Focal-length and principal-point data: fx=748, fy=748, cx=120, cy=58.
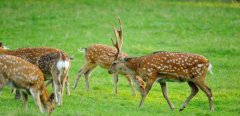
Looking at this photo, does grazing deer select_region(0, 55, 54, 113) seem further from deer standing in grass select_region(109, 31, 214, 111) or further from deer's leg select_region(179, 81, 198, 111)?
deer's leg select_region(179, 81, 198, 111)

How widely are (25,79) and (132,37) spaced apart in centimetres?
1324

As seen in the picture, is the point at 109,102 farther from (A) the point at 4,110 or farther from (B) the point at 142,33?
(B) the point at 142,33

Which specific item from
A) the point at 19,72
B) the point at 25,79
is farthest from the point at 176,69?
the point at 19,72

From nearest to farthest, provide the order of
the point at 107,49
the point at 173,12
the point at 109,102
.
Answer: the point at 109,102
the point at 107,49
the point at 173,12

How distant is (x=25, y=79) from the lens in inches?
535

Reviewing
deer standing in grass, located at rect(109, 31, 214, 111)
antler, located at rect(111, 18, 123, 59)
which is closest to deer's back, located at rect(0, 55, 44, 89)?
deer standing in grass, located at rect(109, 31, 214, 111)

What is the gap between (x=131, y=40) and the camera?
26.0 metres

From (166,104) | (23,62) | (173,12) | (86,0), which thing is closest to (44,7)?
(86,0)

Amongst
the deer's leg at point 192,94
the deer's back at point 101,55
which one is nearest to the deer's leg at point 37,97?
the deer's leg at point 192,94

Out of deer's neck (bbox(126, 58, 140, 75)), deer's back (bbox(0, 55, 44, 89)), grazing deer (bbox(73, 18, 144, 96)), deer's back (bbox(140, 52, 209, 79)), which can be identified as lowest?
grazing deer (bbox(73, 18, 144, 96))

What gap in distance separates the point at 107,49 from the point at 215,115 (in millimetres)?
4575

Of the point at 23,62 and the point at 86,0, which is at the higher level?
the point at 23,62

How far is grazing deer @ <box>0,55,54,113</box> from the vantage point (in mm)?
13375

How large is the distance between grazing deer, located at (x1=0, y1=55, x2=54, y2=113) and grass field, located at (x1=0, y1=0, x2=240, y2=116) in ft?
0.86
